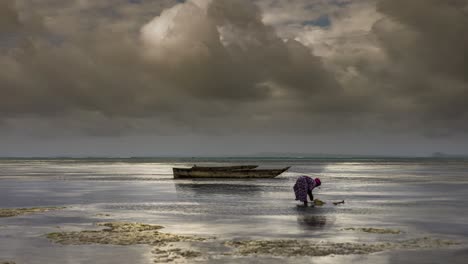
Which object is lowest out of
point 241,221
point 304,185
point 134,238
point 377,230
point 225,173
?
point 377,230

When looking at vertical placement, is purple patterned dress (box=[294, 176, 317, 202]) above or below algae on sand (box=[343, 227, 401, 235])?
above

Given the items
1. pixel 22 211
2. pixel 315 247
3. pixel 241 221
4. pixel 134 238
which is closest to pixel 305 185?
pixel 241 221

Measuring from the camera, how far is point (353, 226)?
23453mm

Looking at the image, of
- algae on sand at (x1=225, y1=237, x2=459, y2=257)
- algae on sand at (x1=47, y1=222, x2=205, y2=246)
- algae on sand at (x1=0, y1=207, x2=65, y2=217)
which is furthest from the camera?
algae on sand at (x1=0, y1=207, x2=65, y2=217)

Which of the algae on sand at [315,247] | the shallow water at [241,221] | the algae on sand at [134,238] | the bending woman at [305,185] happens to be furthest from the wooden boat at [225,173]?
the algae on sand at [315,247]

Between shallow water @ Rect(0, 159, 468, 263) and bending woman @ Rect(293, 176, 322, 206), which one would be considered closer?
shallow water @ Rect(0, 159, 468, 263)

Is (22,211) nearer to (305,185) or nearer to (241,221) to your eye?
(241,221)

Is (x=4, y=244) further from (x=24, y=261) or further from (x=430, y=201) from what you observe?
(x=430, y=201)

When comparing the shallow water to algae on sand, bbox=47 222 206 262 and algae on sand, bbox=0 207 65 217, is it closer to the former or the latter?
algae on sand, bbox=47 222 206 262

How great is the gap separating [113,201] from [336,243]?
2273cm

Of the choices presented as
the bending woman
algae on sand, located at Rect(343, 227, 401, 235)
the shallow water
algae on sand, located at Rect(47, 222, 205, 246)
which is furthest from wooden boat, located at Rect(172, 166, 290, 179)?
algae on sand, located at Rect(343, 227, 401, 235)

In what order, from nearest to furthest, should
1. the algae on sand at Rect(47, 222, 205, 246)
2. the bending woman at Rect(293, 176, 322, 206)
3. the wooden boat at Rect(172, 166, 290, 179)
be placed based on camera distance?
the algae on sand at Rect(47, 222, 205, 246), the bending woman at Rect(293, 176, 322, 206), the wooden boat at Rect(172, 166, 290, 179)

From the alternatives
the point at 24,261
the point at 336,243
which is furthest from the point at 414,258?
the point at 24,261

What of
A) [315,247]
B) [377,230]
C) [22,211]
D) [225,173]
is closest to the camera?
[315,247]
